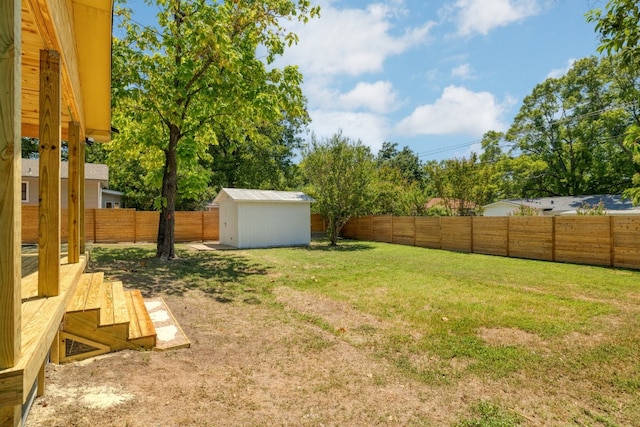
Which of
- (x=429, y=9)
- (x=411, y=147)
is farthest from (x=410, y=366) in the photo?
(x=411, y=147)

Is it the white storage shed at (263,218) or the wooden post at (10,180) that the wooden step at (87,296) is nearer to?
the wooden post at (10,180)

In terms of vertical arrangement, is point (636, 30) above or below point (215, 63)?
below

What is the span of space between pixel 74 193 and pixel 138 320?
5.83ft

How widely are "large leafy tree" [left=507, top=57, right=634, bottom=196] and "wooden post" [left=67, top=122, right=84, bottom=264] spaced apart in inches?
1219

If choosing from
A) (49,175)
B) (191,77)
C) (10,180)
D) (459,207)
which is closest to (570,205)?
(459,207)

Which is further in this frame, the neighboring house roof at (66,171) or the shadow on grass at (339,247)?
the neighboring house roof at (66,171)

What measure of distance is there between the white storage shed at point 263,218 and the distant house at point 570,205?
11.1m

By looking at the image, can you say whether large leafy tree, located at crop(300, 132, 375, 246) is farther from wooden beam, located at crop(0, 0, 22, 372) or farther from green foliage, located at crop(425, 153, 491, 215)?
wooden beam, located at crop(0, 0, 22, 372)

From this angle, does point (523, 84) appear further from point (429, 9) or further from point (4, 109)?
point (4, 109)

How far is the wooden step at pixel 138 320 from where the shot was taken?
4.11 m

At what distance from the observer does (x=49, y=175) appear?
7.76ft

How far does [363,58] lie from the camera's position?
51.1 ft

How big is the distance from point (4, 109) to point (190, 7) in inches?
455

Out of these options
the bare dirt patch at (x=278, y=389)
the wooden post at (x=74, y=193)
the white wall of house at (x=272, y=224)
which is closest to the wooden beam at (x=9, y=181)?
the bare dirt patch at (x=278, y=389)
